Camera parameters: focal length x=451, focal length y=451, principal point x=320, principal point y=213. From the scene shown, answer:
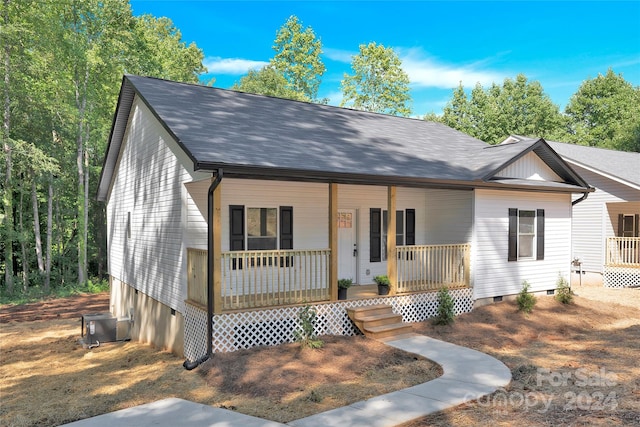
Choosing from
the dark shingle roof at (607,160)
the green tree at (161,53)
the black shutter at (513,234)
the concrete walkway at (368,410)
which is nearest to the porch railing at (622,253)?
the dark shingle roof at (607,160)

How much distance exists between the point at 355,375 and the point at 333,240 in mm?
2975

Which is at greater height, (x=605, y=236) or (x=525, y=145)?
(x=525, y=145)

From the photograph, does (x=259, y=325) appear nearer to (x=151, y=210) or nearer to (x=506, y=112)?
(x=151, y=210)

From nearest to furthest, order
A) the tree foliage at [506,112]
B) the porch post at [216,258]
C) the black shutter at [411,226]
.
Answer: the porch post at [216,258], the black shutter at [411,226], the tree foliage at [506,112]

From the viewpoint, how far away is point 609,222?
61.9 feet

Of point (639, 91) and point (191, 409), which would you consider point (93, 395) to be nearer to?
point (191, 409)

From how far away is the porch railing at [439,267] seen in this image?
11.2 metres

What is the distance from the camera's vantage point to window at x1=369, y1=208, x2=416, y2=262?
13.0 meters

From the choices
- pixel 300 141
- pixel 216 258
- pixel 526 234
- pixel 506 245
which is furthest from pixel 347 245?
pixel 526 234

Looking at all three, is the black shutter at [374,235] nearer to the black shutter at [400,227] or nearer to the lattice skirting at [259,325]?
the black shutter at [400,227]

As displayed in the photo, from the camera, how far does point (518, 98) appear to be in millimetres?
43656

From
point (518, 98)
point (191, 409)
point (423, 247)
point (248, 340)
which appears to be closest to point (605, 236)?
point (423, 247)

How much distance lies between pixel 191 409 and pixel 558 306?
34.9ft

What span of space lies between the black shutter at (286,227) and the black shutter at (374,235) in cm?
266
